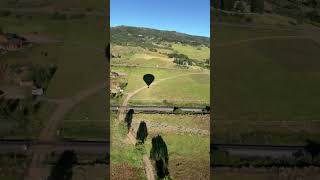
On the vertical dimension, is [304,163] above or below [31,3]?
below

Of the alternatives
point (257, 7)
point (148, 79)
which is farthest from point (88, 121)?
point (257, 7)

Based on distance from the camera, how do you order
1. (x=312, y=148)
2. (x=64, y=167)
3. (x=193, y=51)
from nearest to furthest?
1. (x=64, y=167)
2. (x=312, y=148)
3. (x=193, y=51)

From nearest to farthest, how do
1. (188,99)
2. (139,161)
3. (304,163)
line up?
(304,163) < (139,161) < (188,99)

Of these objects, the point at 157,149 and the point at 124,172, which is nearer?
the point at 124,172

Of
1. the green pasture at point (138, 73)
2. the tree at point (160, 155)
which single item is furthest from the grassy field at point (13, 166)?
the green pasture at point (138, 73)

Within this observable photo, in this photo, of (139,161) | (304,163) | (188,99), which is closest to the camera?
(304,163)

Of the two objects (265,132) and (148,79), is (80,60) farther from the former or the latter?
(265,132)

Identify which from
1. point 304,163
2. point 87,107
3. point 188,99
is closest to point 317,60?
point 304,163

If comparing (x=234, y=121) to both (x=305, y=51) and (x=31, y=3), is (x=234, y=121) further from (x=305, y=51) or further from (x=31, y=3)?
(x=31, y=3)
